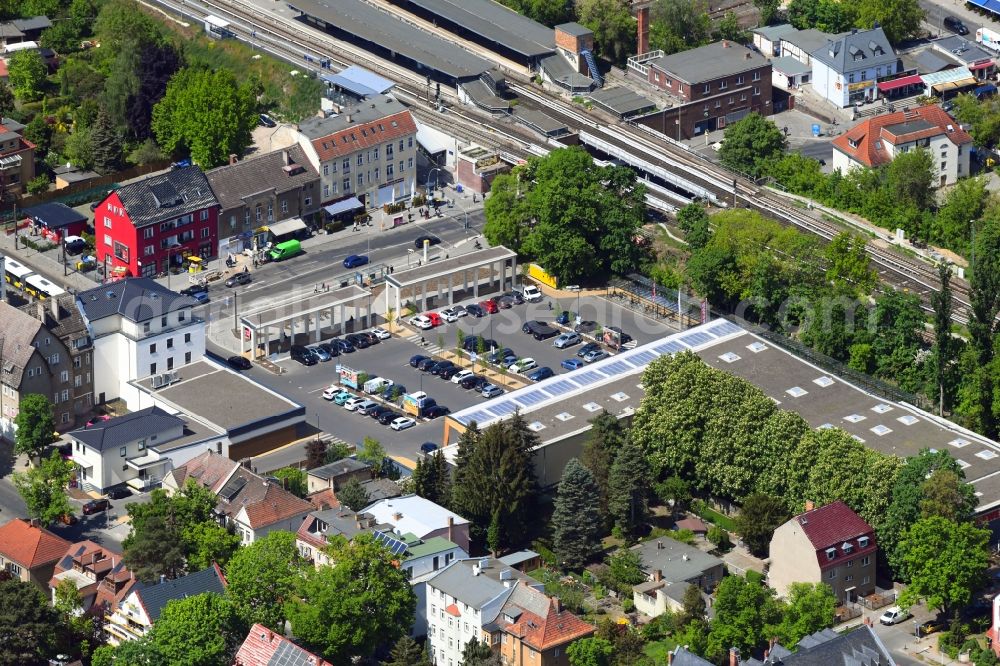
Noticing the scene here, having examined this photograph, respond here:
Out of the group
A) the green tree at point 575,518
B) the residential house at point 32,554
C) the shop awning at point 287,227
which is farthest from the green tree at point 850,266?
the residential house at point 32,554

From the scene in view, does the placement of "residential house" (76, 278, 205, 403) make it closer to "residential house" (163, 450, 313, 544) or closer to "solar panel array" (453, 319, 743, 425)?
"residential house" (163, 450, 313, 544)

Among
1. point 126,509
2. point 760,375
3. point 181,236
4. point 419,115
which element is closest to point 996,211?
point 760,375

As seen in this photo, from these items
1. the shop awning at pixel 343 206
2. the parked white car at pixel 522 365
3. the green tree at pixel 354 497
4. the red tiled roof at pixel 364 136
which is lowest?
the parked white car at pixel 522 365

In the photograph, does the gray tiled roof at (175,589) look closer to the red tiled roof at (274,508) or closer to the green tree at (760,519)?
the red tiled roof at (274,508)

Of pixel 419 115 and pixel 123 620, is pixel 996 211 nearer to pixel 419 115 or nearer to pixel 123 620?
pixel 419 115

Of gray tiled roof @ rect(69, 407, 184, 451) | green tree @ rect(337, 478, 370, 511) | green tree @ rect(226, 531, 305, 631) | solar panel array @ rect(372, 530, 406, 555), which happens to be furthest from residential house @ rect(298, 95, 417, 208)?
green tree @ rect(226, 531, 305, 631)

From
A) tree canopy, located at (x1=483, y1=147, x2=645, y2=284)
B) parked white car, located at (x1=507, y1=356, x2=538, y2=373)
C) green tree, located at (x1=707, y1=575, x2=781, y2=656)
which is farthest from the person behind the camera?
tree canopy, located at (x1=483, y1=147, x2=645, y2=284)
